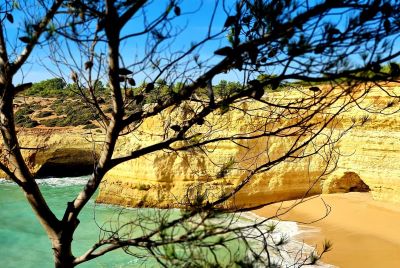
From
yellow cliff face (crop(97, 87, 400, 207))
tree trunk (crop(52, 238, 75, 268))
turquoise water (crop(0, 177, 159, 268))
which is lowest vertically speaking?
turquoise water (crop(0, 177, 159, 268))

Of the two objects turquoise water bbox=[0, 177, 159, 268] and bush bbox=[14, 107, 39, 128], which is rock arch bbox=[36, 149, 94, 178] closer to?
turquoise water bbox=[0, 177, 159, 268]

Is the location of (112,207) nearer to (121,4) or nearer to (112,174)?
(112,174)

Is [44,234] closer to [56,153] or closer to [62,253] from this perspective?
[56,153]

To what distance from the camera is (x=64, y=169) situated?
889 inches

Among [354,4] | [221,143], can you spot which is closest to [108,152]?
[354,4]

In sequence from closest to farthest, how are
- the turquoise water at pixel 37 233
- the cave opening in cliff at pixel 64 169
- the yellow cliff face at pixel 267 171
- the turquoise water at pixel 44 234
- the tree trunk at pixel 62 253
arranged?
1. the tree trunk at pixel 62 253
2. the turquoise water at pixel 44 234
3. the turquoise water at pixel 37 233
4. the yellow cliff face at pixel 267 171
5. the cave opening in cliff at pixel 64 169

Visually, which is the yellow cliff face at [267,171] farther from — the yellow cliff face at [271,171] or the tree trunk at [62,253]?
the tree trunk at [62,253]

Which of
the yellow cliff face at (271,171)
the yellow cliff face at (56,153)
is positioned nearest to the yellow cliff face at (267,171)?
the yellow cliff face at (271,171)

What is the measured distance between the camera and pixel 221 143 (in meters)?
13.2

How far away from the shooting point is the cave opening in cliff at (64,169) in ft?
71.0

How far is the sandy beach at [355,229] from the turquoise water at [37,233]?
4.00 metres

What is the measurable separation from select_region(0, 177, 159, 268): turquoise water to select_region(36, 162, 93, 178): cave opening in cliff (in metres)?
3.03

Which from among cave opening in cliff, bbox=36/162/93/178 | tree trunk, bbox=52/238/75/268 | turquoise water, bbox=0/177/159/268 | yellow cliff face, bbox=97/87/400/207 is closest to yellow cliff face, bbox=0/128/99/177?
cave opening in cliff, bbox=36/162/93/178

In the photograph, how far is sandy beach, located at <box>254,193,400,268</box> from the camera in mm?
8859
